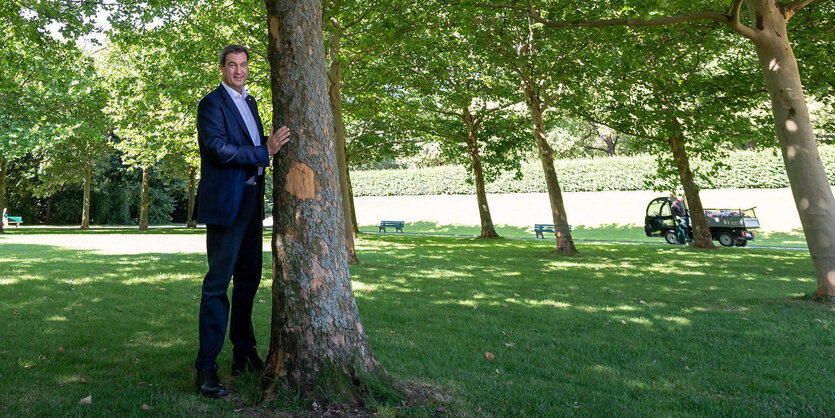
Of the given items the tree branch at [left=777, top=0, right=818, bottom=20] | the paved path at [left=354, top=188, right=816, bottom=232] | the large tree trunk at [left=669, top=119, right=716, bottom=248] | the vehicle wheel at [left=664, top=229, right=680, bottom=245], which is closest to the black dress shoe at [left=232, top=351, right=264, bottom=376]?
the tree branch at [left=777, top=0, right=818, bottom=20]

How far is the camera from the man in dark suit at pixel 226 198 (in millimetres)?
3166

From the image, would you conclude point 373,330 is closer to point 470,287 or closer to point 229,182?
point 229,182

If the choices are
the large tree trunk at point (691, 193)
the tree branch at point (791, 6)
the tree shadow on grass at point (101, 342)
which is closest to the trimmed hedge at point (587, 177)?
the large tree trunk at point (691, 193)

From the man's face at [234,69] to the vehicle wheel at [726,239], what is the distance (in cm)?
2057

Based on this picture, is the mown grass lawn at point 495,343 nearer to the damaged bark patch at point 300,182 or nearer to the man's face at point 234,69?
the damaged bark patch at point 300,182

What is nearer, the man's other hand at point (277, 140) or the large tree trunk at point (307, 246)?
the large tree trunk at point (307, 246)

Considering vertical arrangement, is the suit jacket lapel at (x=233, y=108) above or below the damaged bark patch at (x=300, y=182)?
above

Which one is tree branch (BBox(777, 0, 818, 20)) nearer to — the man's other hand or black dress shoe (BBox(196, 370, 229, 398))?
the man's other hand

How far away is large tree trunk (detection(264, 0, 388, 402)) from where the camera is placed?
3092 millimetres

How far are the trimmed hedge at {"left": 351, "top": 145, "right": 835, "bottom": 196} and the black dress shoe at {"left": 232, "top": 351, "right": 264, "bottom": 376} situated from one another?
21247 millimetres

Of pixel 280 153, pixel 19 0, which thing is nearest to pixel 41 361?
pixel 280 153

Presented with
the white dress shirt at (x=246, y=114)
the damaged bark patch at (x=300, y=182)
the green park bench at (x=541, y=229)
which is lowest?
the green park bench at (x=541, y=229)

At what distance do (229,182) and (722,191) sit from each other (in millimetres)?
35857

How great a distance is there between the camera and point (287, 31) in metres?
3.35
